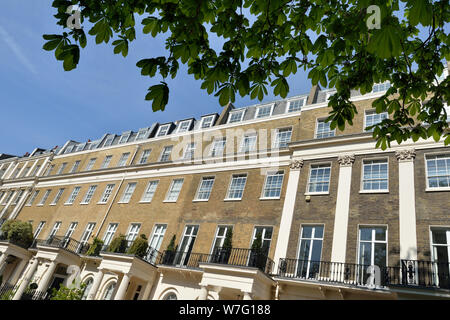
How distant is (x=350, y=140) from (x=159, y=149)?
17.7 meters

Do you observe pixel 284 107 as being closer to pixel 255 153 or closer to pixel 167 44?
pixel 255 153

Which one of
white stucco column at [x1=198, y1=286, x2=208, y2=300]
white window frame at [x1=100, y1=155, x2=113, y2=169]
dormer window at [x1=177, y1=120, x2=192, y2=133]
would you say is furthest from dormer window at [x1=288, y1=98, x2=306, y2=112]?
white window frame at [x1=100, y1=155, x2=113, y2=169]

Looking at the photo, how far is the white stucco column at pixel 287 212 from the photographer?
46.7 ft

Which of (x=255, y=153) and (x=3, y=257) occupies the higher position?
(x=255, y=153)

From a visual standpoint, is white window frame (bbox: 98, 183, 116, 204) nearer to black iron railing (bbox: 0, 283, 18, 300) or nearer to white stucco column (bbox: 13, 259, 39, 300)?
white stucco column (bbox: 13, 259, 39, 300)

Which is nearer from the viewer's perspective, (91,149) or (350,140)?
(350,140)

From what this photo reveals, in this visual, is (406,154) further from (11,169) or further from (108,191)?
(11,169)

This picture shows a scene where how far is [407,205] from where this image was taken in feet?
40.7

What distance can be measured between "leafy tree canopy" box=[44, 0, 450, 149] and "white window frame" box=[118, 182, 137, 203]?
74.7 feet

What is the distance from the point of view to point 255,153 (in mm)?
19328

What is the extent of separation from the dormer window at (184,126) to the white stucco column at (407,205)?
18697 mm

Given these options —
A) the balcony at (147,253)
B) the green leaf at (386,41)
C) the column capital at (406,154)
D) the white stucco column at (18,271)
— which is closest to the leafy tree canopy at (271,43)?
the green leaf at (386,41)

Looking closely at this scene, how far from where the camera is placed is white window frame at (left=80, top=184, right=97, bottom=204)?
27688mm

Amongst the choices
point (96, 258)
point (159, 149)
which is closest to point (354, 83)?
point (96, 258)
